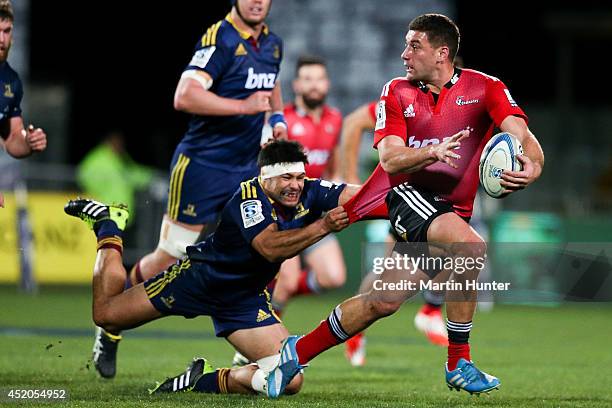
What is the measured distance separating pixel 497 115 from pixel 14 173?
11291mm

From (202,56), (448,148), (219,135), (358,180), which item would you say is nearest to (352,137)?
(358,180)

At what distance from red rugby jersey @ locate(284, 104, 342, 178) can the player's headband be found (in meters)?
3.52

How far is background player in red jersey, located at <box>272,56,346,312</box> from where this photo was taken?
9594mm

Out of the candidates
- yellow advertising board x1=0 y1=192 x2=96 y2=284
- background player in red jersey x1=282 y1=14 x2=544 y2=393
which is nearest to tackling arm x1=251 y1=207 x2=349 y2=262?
background player in red jersey x1=282 y1=14 x2=544 y2=393

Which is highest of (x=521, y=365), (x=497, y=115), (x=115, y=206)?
(x=497, y=115)

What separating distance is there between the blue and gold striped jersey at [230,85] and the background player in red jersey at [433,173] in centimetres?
148

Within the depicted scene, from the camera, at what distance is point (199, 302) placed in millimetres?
6637

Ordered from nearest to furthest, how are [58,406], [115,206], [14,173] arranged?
[58,406] < [115,206] < [14,173]

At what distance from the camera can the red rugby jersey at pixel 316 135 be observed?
10180mm

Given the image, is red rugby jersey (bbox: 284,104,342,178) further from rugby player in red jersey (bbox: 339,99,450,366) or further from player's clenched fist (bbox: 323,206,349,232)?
player's clenched fist (bbox: 323,206,349,232)

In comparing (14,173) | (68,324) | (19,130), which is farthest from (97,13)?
(19,130)

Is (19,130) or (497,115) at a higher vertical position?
(497,115)

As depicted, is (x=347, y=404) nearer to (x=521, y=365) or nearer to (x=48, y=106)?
(x=521, y=365)

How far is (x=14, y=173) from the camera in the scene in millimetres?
16297
